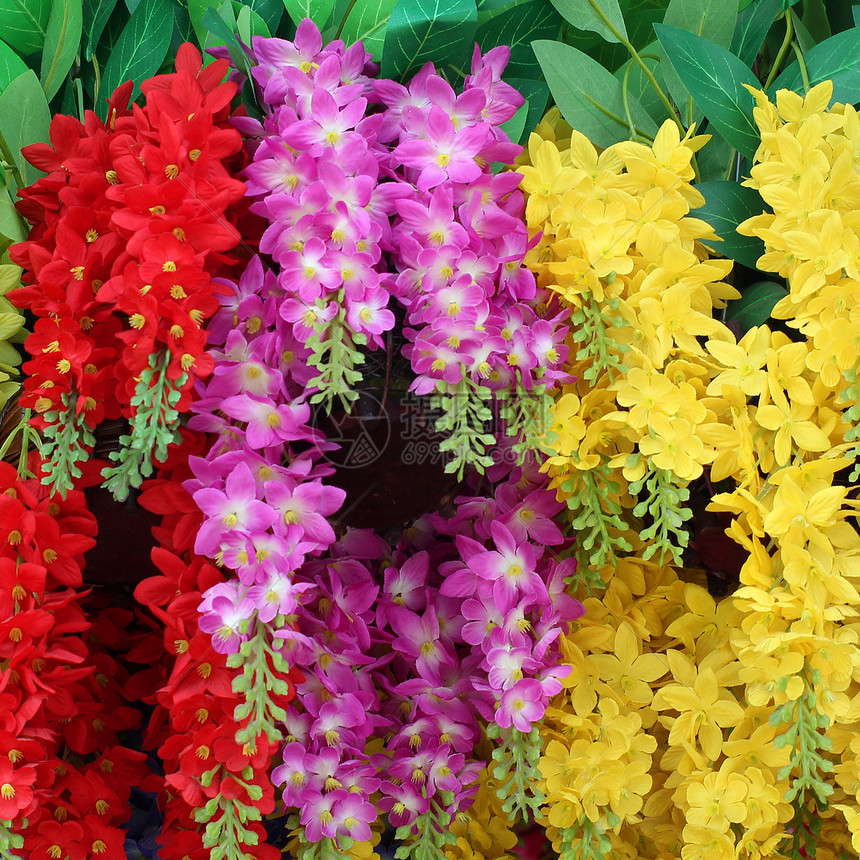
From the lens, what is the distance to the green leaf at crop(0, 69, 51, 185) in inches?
31.6

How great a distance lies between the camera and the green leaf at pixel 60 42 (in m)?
0.83

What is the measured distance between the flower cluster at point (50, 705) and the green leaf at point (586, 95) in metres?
0.63

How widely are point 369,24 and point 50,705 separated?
0.73 m

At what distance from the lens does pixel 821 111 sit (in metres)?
0.75

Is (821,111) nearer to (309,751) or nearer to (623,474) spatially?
(623,474)

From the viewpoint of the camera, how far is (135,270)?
634 millimetres

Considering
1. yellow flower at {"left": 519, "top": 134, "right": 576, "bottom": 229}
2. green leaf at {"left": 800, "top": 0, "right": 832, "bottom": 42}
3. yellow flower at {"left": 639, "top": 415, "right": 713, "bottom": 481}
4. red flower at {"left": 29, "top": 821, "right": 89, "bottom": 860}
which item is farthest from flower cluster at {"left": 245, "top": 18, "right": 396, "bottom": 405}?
green leaf at {"left": 800, "top": 0, "right": 832, "bottom": 42}

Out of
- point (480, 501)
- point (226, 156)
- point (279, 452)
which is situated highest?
point (226, 156)

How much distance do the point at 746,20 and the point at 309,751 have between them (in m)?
0.90

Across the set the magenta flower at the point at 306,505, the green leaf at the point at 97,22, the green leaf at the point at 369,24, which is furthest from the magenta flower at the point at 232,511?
the green leaf at the point at 97,22

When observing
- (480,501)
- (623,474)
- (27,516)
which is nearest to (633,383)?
(623,474)

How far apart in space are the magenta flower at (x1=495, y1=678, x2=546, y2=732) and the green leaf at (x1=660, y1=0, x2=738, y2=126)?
61cm

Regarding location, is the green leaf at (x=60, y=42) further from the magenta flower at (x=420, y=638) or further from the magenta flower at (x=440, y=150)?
the magenta flower at (x=420, y=638)

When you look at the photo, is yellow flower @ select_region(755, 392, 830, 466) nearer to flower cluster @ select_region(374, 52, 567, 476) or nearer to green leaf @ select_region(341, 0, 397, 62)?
flower cluster @ select_region(374, 52, 567, 476)
